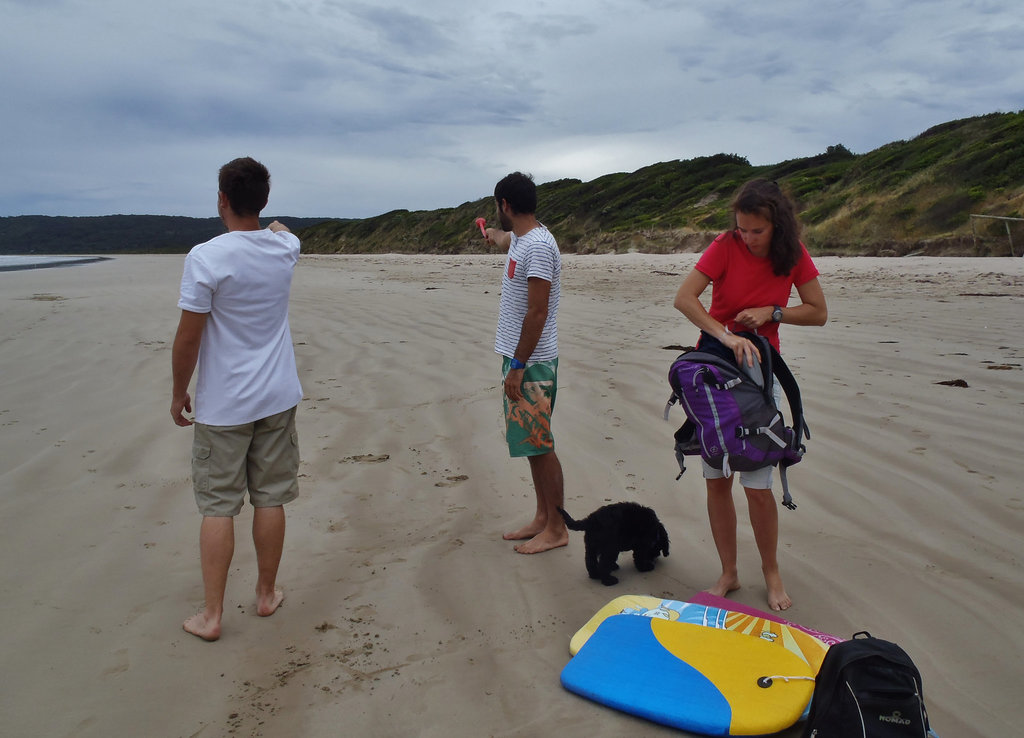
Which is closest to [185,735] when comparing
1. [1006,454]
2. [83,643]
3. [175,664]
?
[175,664]

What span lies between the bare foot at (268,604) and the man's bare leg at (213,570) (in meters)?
0.17

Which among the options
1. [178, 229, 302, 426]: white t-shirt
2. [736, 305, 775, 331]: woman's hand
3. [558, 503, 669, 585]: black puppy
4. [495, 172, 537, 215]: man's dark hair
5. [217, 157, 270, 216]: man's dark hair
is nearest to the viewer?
[178, 229, 302, 426]: white t-shirt

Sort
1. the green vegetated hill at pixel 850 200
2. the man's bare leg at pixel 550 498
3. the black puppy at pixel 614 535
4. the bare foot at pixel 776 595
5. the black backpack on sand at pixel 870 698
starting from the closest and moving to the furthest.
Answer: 1. the black backpack on sand at pixel 870 698
2. the bare foot at pixel 776 595
3. the black puppy at pixel 614 535
4. the man's bare leg at pixel 550 498
5. the green vegetated hill at pixel 850 200

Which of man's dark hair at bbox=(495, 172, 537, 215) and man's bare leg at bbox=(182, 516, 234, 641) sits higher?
man's dark hair at bbox=(495, 172, 537, 215)

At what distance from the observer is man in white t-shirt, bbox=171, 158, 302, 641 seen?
259 cm

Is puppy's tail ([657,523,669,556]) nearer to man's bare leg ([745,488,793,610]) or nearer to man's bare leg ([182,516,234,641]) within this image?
man's bare leg ([745,488,793,610])

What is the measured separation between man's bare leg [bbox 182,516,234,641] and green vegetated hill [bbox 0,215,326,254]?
4579cm

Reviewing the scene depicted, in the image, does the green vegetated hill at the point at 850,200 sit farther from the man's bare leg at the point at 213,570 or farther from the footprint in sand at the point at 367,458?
the man's bare leg at the point at 213,570

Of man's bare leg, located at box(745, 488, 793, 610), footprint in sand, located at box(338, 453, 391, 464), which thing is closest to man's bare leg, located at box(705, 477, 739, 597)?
man's bare leg, located at box(745, 488, 793, 610)

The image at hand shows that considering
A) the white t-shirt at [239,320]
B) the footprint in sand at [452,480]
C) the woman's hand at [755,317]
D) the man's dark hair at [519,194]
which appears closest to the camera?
the white t-shirt at [239,320]

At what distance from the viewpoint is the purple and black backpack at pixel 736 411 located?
2695mm

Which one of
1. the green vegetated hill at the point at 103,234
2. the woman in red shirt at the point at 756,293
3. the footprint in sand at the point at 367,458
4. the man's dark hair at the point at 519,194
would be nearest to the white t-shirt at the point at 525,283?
the man's dark hair at the point at 519,194

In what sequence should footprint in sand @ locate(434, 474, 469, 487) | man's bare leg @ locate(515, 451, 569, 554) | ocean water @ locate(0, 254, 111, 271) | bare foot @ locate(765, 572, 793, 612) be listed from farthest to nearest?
1. ocean water @ locate(0, 254, 111, 271)
2. footprint in sand @ locate(434, 474, 469, 487)
3. man's bare leg @ locate(515, 451, 569, 554)
4. bare foot @ locate(765, 572, 793, 612)

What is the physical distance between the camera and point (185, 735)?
2184mm
